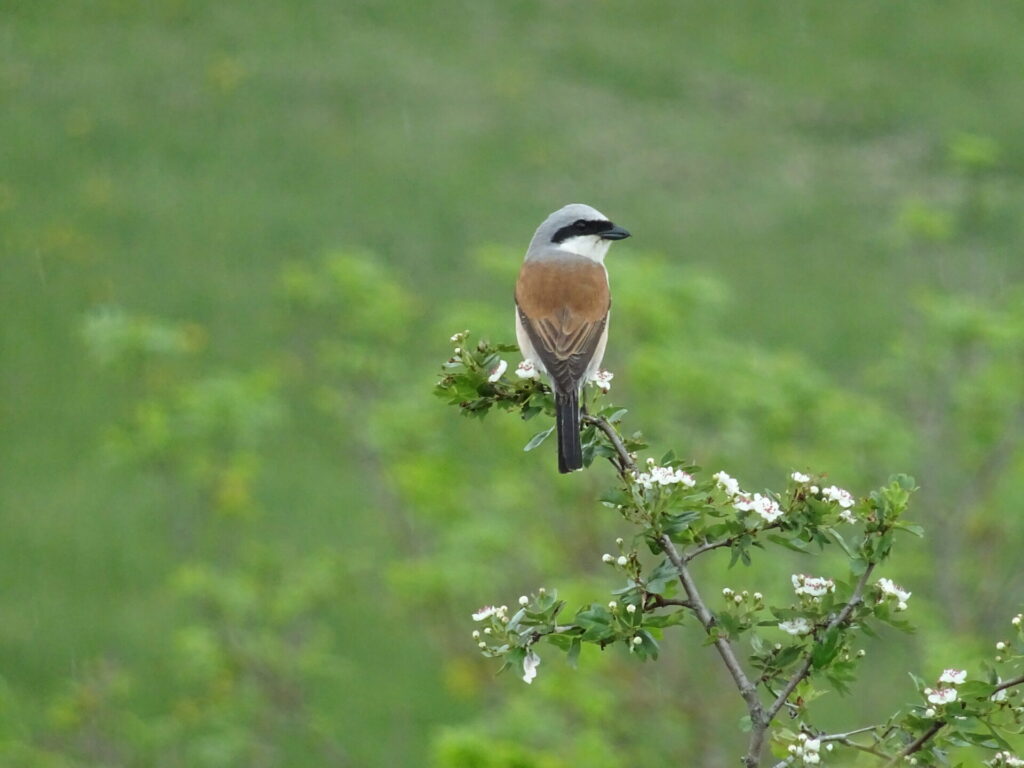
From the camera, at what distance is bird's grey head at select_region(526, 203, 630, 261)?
20.2 ft

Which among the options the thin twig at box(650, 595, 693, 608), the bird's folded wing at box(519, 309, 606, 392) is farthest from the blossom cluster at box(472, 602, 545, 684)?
the bird's folded wing at box(519, 309, 606, 392)

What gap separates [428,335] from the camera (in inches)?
820

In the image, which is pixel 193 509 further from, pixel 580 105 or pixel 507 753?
pixel 580 105

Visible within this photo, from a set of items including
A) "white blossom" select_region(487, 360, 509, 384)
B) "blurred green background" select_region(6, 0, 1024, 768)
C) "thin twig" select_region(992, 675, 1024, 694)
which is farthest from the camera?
"blurred green background" select_region(6, 0, 1024, 768)

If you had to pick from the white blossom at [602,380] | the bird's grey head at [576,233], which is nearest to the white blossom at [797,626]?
the white blossom at [602,380]

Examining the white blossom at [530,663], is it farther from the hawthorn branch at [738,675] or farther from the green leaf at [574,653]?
the hawthorn branch at [738,675]

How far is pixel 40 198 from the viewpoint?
2417cm

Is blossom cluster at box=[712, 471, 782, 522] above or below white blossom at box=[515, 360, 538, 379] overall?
below

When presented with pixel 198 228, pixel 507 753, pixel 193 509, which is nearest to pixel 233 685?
pixel 507 753

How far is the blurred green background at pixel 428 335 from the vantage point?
415 inches

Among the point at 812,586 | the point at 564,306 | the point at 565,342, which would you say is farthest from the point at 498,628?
the point at 564,306

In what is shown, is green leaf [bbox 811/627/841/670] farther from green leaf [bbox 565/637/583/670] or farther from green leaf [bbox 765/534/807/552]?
green leaf [bbox 565/637/583/670]

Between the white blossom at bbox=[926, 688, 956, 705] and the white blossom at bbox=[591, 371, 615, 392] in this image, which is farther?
the white blossom at bbox=[591, 371, 615, 392]

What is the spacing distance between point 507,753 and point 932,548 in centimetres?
645
